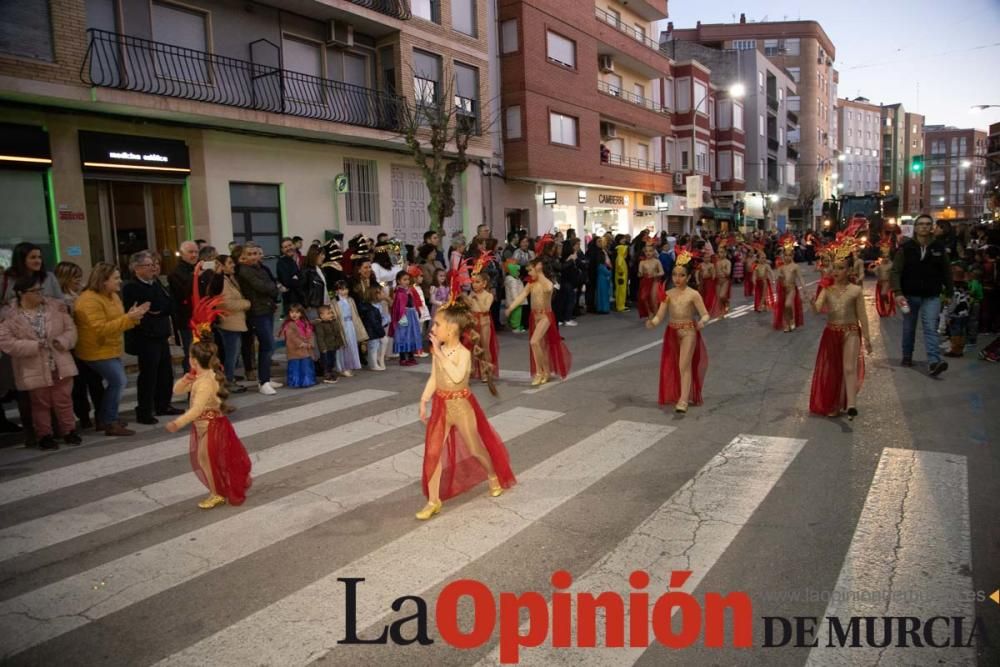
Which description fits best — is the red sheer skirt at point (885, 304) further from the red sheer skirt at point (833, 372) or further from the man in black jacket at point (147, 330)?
the man in black jacket at point (147, 330)

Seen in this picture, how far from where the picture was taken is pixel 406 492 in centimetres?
558

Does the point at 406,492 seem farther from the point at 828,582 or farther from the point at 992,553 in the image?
the point at 992,553

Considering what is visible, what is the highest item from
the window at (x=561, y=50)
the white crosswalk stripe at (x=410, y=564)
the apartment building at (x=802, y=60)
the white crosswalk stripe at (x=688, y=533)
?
the apartment building at (x=802, y=60)

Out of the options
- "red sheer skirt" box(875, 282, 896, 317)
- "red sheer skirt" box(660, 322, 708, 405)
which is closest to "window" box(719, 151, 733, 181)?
"red sheer skirt" box(875, 282, 896, 317)

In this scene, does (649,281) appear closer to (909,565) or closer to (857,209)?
(909,565)

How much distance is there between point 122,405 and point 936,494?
9044 mm

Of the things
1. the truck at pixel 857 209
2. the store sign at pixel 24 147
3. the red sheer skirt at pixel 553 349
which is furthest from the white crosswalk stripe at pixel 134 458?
the truck at pixel 857 209

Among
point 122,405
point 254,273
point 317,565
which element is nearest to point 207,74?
point 254,273

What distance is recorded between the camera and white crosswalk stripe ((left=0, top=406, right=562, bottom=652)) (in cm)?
385

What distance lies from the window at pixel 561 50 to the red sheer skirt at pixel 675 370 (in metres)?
21.5

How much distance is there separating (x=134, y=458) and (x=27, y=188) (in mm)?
9052

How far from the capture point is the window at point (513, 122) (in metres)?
25.5

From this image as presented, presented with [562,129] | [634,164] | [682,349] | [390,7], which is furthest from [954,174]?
[682,349]

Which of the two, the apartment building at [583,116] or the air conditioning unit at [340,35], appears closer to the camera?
the air conditioning unit at [340,35]
